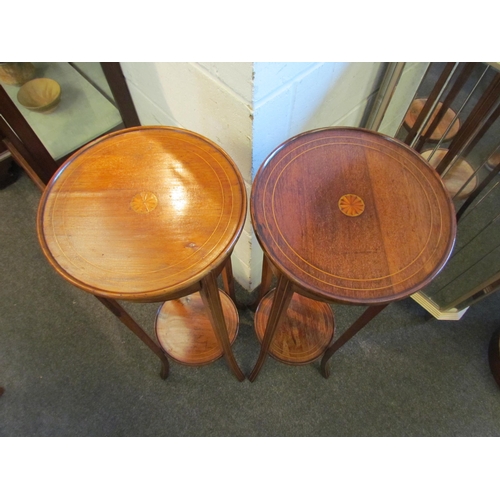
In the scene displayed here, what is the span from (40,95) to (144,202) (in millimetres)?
1233

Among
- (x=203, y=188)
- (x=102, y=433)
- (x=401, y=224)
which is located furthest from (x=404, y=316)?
(x=102, y=433)

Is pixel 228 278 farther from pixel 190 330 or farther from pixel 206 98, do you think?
pixel 206 98

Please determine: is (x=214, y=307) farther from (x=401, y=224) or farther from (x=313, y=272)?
A: (x=401, y=224)

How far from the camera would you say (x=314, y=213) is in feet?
2.19

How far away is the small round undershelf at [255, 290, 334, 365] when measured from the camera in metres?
1.19

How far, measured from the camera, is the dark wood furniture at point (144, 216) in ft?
2.00

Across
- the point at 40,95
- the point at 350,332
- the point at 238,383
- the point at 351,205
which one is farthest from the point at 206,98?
the point at 40,95

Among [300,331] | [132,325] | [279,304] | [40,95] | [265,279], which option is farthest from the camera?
[40,95]

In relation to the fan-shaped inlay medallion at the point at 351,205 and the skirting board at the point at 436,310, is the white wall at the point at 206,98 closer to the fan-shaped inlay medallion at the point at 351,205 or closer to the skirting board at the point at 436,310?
the fan-shaped inlay medallion at the point at 351,205

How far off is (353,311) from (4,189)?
171cm

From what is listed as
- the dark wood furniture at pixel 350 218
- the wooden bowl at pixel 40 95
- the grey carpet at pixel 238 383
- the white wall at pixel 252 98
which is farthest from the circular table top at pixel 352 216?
the wooden bowl at pixel 40 95

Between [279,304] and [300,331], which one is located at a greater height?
[279,304]

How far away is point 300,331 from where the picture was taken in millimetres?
1232

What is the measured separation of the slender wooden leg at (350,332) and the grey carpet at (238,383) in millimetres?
72
